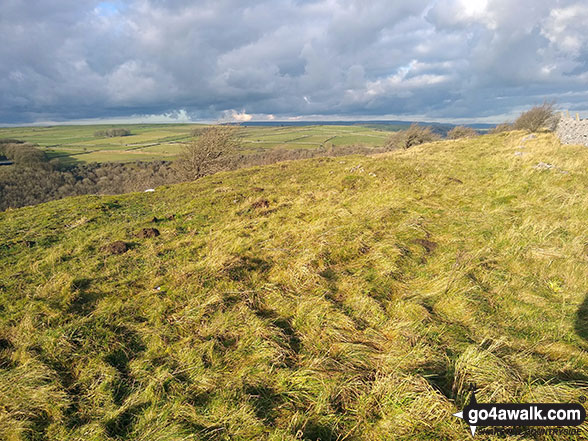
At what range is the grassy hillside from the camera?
2688 millimetres

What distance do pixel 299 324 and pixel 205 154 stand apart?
27.2m

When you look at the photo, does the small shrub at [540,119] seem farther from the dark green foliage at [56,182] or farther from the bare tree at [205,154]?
the dark green foliage at [56,182]

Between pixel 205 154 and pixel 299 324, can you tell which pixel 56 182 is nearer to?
pixel 205 154

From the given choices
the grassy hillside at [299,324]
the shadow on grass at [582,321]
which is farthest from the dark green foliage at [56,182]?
the shadow on grass at [582,321]

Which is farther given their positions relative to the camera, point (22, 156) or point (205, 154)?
point (22, 156)

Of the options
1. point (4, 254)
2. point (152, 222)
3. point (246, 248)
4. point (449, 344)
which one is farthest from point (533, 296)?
point (4, 254)

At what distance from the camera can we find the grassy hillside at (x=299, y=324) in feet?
8.82

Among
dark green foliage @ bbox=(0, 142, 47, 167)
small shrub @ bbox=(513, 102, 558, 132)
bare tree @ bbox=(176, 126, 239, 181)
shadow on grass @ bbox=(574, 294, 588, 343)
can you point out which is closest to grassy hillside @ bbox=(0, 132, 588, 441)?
shadow on grass @ bbox=(574, 294, 588, 343)

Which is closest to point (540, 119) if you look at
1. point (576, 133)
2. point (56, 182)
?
point (576, 133)

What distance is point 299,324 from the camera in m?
4.04

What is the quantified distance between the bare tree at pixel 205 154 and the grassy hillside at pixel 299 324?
20.3 m

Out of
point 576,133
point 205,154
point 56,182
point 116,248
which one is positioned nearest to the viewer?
point 116,248

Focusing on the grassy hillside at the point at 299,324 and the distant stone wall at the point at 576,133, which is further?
the distant stone wall at the point at 576,133

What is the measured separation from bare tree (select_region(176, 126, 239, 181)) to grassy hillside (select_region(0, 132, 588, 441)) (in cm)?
2031
